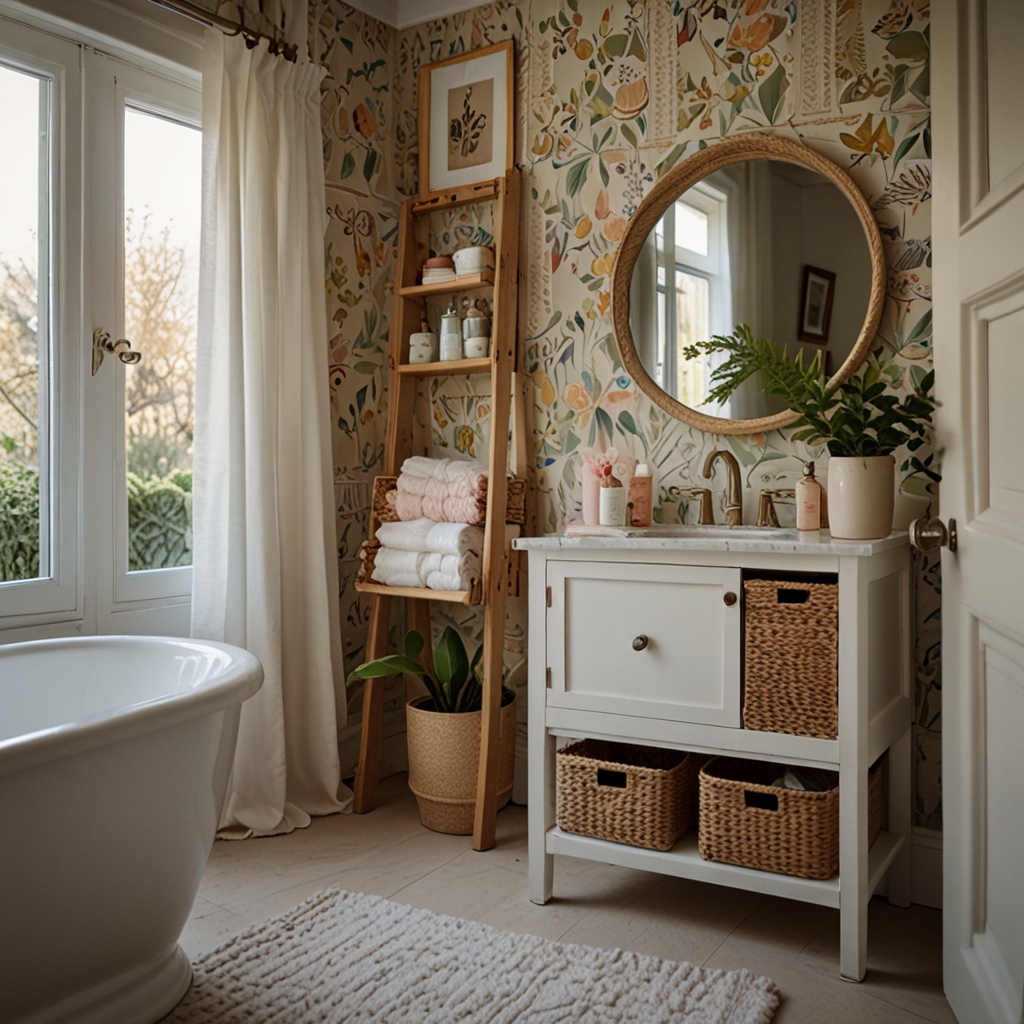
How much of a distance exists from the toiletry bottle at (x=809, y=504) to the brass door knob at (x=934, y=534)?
1.68ft

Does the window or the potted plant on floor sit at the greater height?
the window

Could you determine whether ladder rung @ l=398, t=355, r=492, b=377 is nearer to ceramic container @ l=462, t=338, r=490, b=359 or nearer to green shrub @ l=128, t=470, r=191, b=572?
ceramic container @ l=462, t=338, r=490, b=359

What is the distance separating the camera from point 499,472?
2.54 metres

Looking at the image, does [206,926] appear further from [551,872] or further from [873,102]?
[873,102]

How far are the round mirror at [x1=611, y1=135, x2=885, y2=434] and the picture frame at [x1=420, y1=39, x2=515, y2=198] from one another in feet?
1.87

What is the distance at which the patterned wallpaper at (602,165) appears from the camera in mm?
2188

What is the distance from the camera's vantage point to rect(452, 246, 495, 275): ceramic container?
8.91 ft

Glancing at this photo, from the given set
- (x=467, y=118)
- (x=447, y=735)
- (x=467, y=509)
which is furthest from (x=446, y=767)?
(x=467, y=118)

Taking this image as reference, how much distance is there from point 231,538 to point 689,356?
1.31 metres

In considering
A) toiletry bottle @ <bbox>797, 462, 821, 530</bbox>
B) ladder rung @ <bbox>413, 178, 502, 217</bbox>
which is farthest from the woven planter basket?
ladder rung @ <bbox>413, 178, 502, 217</bbox>

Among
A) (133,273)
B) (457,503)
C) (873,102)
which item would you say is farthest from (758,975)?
(133,273)

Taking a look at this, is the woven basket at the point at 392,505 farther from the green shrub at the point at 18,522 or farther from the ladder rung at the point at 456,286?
the green shrub at the point at 18,522

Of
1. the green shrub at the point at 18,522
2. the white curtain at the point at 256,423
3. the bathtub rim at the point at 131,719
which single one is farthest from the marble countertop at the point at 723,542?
the green shrub at the point at 18,522

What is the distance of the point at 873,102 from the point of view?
7.25 feet
